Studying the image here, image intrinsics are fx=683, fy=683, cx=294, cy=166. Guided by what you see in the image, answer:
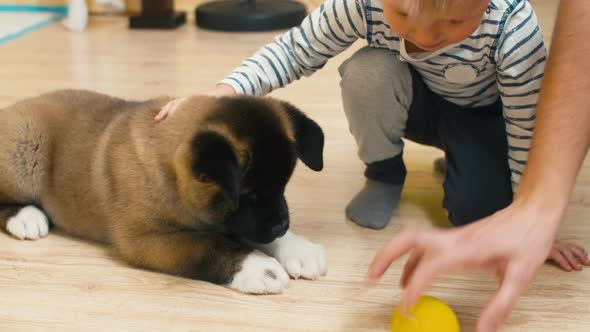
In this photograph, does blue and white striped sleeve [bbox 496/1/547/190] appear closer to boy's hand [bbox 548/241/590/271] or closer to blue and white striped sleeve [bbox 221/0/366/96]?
boy's hand [bbox 548/241/590/271]

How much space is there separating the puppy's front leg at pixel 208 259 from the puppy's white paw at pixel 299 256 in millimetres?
Result: 41

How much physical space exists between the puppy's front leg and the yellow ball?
0.29m

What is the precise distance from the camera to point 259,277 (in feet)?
4.37

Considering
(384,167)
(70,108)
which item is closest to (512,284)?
(384,167)

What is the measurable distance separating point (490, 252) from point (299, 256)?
22.2 inches

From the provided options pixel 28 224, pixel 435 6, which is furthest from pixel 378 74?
pixel 28 224

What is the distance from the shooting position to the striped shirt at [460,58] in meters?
1.44

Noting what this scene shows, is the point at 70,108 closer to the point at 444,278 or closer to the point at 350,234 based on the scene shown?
the point at 350,234

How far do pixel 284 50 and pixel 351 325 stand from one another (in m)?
0.74

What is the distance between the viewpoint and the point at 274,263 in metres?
1.37

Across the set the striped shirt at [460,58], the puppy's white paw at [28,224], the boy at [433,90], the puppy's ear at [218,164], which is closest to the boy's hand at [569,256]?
the boy at [433,90]

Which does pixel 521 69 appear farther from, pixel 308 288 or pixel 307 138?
pixel 308 288

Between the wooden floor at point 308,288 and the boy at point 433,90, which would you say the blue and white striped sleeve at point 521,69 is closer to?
the boy at point 433,90

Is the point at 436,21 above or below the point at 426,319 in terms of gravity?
above
